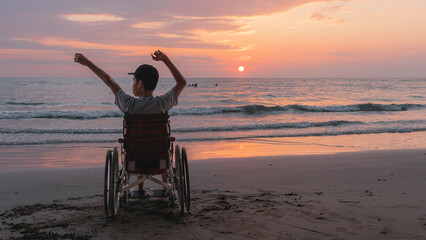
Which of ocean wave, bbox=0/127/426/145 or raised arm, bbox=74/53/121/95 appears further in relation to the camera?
ocean wave, bbox=0/127/426/145

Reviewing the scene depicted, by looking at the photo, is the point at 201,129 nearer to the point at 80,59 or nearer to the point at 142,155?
the point at 142,155

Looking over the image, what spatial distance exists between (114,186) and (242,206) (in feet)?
4.65

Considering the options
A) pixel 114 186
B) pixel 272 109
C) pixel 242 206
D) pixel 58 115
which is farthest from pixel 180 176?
pixel 272 109

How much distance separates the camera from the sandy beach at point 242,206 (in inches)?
135

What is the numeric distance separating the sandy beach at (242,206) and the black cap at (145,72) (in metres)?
1.38

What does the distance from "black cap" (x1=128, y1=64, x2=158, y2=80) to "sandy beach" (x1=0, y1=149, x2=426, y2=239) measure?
138 centimetres

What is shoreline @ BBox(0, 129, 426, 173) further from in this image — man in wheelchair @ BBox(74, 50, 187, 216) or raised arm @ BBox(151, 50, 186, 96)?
raised arm @ BBox(151, 50, 186, 96)

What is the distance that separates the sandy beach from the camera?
3.42 metres

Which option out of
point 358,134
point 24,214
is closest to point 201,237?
point 24,214

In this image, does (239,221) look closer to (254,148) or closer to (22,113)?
(254,148)

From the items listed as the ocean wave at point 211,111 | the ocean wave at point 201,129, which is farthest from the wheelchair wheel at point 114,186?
the ocean wave at point 211,111

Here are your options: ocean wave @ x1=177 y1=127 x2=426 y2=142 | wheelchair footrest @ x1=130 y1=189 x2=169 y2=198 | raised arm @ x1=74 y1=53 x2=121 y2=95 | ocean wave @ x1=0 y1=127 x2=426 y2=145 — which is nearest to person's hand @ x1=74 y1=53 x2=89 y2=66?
raised arm @ x1=74 y1=53 x2=121 y2=95

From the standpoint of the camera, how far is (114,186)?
3.72 metres

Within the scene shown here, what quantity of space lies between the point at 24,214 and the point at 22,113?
17.3 m
